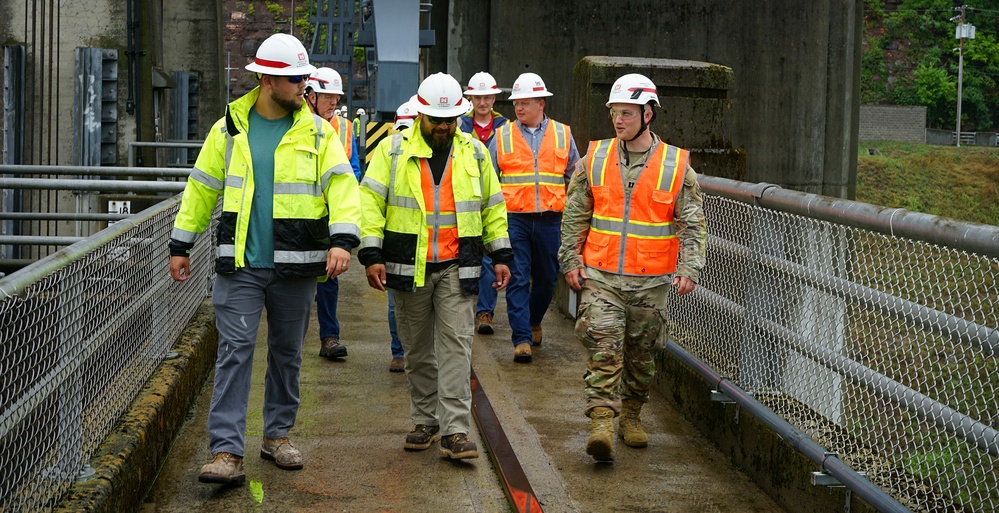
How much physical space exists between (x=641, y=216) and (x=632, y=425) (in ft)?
4.06

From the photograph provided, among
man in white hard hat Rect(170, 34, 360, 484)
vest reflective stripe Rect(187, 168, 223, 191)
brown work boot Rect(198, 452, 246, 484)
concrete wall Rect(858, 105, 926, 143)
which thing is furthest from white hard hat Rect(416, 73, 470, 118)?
concrete wall Rect(858, 105, 926, 143)

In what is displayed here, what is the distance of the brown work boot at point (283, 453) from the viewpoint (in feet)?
20.7

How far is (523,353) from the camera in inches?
358

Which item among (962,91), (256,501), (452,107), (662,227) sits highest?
(962,91)

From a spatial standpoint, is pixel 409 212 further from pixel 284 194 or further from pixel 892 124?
pixel 892 124

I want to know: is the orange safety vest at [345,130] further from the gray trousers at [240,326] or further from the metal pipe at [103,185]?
the gray trousers at [240,326]

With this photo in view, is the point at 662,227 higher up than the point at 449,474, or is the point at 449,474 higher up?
the point at 662,227

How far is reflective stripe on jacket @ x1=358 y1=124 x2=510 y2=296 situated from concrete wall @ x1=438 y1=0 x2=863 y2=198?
1084 cm

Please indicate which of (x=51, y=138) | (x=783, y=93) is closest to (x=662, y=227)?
(x=783, y=93)

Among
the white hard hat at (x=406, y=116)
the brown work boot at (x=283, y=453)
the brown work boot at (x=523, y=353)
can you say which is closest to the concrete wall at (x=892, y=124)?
the white hard hat at (x=406, y=116)

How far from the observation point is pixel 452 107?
6.50 metres

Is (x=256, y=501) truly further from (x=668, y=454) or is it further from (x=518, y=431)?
(x=668, y=454)

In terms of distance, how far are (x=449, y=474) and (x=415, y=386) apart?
640 millimetres

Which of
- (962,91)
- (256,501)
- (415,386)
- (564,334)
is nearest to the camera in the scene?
(256,501)
